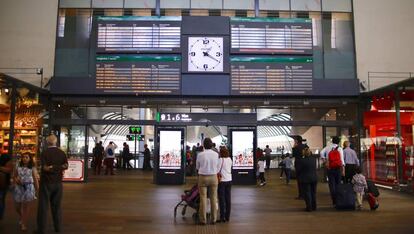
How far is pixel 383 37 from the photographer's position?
57.6 ft

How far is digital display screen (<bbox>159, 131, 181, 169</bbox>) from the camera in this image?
1638 centimetres

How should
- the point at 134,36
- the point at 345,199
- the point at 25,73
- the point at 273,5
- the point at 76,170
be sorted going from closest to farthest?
the point at 345,199, the point at 134,36, the point at 76,170, the point at 25,73, the point at 273,5

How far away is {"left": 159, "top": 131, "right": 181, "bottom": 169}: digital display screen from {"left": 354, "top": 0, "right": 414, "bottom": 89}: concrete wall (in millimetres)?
7571

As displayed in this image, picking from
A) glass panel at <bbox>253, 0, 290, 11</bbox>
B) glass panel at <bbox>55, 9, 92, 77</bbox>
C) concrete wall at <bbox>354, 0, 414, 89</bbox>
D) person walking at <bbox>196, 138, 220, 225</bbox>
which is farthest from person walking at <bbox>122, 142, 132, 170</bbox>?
person walking at <bbox>196, 138, 220, 225</bbox>

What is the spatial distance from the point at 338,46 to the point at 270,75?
349 centimetres

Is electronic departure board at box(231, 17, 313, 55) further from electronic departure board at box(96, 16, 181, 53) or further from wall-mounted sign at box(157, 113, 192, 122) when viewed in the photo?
wall-mounted sign at box(157, 113, 192, 122)

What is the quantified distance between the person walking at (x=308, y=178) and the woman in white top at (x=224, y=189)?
223cm

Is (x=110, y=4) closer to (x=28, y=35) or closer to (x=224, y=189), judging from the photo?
(x=28, y=35)

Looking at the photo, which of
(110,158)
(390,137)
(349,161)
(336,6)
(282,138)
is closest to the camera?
(349,161)

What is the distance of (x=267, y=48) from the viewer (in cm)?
1623

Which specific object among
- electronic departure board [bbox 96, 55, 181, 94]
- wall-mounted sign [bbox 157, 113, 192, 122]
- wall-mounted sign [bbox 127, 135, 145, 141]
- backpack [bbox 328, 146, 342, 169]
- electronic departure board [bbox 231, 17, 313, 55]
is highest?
electronic departure board [bbox 231, 17, 313, 55]

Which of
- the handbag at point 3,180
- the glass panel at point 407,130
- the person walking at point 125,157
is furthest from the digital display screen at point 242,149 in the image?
the handbag at point 3,180

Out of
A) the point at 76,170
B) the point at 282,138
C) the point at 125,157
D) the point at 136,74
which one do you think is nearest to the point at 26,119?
the point at 76,170

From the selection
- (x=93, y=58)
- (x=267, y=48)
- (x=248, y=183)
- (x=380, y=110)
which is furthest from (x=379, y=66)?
(x=93, y=58)
